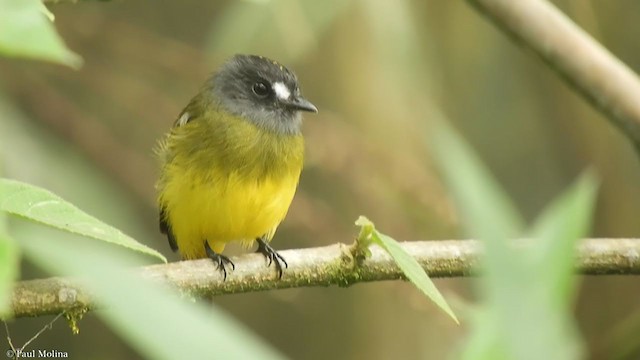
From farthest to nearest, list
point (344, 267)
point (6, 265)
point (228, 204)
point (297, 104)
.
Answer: point (297, 104) → point (228, 204) → point (344, 267) → point (6, 265)

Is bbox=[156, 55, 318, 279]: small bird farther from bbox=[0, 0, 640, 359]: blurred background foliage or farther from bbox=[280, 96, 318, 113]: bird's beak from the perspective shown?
bbox=[0, 0, 640, 359]: blurred background foliage

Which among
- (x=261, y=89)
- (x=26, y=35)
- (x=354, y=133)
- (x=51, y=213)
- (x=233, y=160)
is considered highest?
(x=354, y=133)

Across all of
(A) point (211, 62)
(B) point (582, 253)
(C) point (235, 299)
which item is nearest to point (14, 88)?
(A) point (211, 62)

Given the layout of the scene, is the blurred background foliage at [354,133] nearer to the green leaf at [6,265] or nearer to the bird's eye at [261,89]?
Result: the bird's eye at [261,89]

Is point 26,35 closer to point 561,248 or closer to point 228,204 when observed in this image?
point 561,248

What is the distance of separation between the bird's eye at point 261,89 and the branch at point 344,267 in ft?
3.47

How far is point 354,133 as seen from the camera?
3918 mm

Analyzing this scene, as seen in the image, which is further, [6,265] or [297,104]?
[297,104]

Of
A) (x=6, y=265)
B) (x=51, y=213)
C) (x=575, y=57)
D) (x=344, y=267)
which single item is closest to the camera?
(x=6, y=265)

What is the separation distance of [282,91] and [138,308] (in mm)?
2474

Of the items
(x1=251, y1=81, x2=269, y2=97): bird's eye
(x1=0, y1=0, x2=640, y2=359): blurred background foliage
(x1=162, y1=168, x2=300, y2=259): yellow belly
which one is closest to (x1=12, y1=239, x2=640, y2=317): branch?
(x1=162, y1=168, x2=300, y2=259): yellow belly

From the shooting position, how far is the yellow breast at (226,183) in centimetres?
261

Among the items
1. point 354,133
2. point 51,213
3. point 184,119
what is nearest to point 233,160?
point 184,119

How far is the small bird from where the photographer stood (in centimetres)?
262
